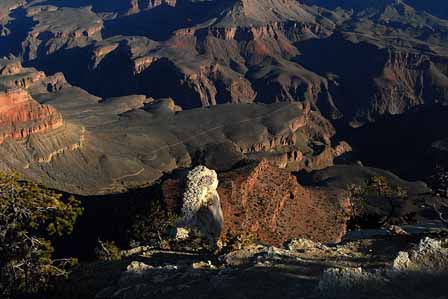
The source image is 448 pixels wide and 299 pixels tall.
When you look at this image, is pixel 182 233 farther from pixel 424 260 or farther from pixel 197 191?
pixel 424 260

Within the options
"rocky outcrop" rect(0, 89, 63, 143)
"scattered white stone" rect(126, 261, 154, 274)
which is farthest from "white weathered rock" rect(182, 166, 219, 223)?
"rocky outcrop" rect(0, 89, 63, 143)

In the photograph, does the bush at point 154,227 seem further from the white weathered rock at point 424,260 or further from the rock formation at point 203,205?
the white weathered rock at point 424,260

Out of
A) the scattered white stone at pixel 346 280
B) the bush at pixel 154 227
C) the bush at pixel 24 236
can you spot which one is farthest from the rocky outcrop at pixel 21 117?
the scattered white stone at pixel 346 280

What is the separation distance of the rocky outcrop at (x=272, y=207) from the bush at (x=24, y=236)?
19.8 meters

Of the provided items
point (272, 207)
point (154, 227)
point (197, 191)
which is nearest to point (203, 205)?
point (197, 191)

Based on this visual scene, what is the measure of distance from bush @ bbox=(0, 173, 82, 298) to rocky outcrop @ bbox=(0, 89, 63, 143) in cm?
8562

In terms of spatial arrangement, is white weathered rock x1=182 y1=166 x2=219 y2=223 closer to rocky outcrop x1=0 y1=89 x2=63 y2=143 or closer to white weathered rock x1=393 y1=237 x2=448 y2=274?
white weathered rock x1=393 y1=237 x2=448 y2=274

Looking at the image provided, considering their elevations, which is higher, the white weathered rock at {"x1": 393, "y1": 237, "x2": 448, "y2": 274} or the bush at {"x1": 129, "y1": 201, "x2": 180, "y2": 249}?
the white weathered rock at {"x1": 393, "y1": 237, "x2": 448, "y2": 274}

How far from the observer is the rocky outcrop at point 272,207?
46.1 m

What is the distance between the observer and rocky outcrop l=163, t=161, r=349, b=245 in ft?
151

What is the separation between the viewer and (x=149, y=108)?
15900 cm

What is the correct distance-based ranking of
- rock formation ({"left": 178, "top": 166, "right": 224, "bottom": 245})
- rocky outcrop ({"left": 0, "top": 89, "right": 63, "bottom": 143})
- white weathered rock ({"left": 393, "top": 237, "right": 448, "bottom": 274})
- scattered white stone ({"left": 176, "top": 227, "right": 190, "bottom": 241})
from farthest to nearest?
rocky outcrop ({"left": 0, "top": 89, "right": 63, "bottom": 143})
rock formation ({"left": 178, "top": 166, "right": 224, "bottom": 245})
scattered white stone ({"left": 176, "top": 227, "right": 190, "bottom": 241})
white weathered rock ({"left": 393, "top": 237, "right": 448, "bottom": 274})

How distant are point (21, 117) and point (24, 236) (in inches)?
3550

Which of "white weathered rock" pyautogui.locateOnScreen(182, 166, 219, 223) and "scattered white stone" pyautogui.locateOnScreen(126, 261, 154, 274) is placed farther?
"white weathered rock" pyautogui.locateOnScreen(182, 166, 219, 223)
